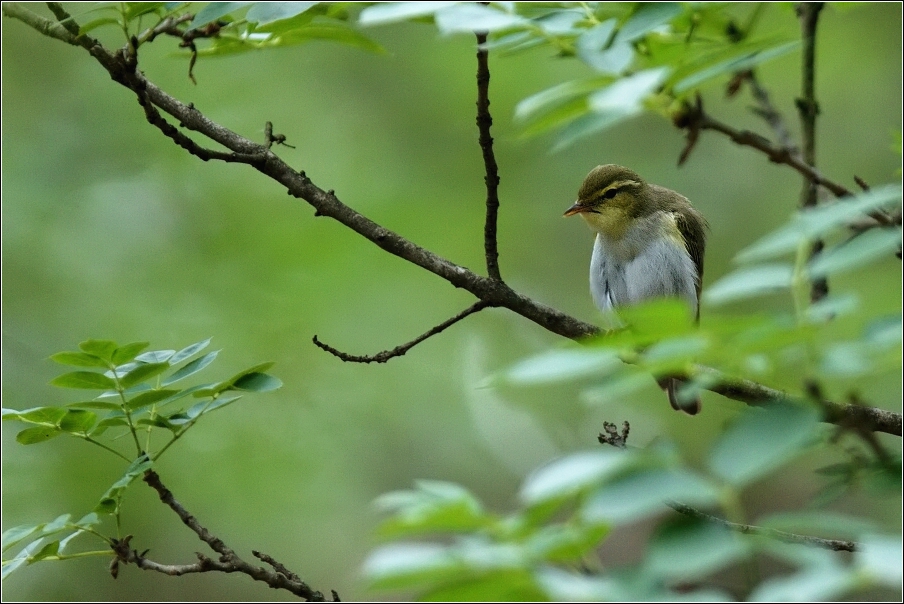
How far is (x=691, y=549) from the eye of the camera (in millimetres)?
909

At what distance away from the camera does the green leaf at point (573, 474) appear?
0.93 metres

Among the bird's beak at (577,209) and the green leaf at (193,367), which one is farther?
the bird's beak at (577,209)

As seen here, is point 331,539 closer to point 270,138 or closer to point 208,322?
point 208,322

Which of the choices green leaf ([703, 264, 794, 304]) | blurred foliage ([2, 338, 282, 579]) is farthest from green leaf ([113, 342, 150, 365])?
green leaf ([703, 264, 794, 304])

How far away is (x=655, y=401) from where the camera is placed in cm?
734

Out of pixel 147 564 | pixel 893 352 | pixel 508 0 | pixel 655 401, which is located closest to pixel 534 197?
pixel 655 401

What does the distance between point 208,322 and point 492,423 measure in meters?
3.46

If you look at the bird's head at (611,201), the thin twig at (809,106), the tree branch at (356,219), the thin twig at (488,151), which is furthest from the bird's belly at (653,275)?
the thin twig at (488,151)

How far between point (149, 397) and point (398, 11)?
119 centimetres

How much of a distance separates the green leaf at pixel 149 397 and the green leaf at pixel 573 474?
1.43 m

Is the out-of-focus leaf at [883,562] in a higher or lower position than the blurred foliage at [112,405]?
lower

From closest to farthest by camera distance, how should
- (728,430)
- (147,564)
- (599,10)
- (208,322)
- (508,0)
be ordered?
(728,430)
(508,0)
(599,10)
(147,564)
(208,322)

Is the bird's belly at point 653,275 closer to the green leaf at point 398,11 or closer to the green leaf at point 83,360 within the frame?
the green leaf at point 83,360

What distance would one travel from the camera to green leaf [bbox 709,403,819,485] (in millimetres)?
909
